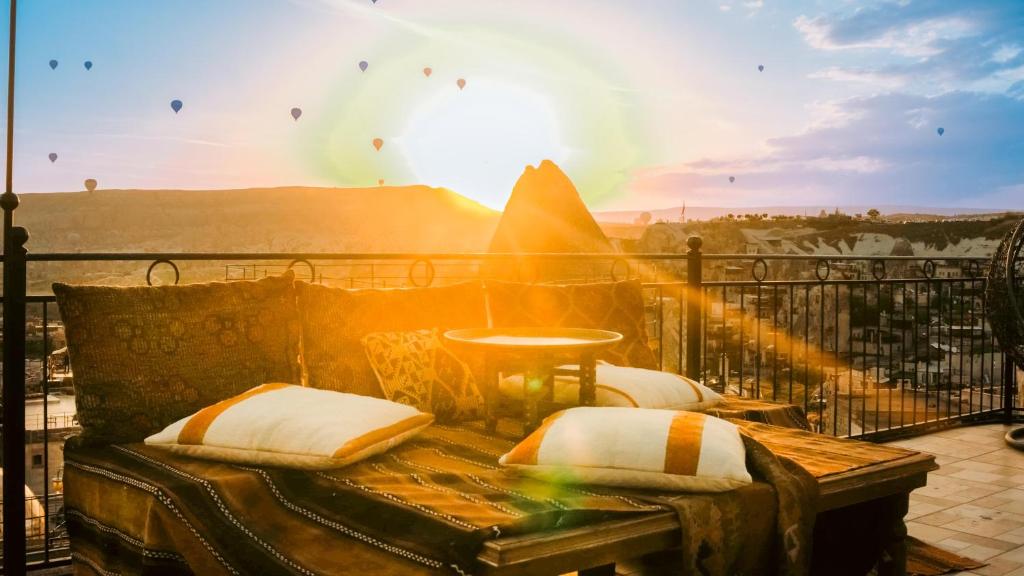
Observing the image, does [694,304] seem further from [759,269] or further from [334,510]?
[334,510]

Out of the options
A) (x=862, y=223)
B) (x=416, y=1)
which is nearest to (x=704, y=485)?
(x=416, y=1)

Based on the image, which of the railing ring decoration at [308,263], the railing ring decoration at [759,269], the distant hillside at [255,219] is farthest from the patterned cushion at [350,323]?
the distant hillside at [255,219]

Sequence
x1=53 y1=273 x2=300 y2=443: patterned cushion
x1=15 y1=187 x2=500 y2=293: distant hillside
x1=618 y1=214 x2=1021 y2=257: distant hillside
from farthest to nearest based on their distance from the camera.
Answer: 1. x1=15 y1=187 x2=500 y2=293: distant hillside
2. x1=618 y1=214 x2=1021 y2=257: distant hillside
3. x1=53 y1=273 x2=300 y2=443: patterned cushion

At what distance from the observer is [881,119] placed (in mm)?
7152

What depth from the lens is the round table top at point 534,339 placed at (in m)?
2.03

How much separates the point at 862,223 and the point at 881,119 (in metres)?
13.0

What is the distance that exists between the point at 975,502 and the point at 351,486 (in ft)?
9.71

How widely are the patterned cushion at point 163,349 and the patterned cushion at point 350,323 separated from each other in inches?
3.9

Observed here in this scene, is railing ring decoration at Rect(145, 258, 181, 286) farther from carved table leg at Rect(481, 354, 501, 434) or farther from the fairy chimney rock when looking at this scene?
the fairy chimney rock

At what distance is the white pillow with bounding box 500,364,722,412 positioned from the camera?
2.28 metres

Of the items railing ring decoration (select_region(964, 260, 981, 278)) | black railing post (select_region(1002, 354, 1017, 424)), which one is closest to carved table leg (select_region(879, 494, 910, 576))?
railing ring decoration (select_region(964, 260, 981, 278))

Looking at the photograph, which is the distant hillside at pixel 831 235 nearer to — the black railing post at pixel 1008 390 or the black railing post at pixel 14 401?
the black railing post at pixel 1008 390


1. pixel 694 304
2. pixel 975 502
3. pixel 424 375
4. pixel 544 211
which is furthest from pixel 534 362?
pixel 544 211

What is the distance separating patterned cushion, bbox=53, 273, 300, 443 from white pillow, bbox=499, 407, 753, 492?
1.05 meters
